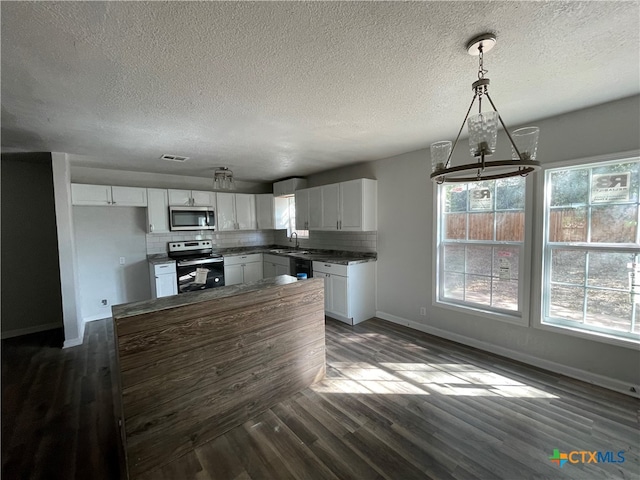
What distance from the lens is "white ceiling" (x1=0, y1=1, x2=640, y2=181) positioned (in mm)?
1256

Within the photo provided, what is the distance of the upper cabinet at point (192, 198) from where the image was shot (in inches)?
190

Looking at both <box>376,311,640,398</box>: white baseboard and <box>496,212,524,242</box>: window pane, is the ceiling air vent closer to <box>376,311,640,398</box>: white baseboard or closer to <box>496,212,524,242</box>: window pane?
<box>376,311,640,398</box>: white baseboard

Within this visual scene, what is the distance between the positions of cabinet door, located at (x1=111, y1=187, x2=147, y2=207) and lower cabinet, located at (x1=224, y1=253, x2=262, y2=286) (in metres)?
1.67

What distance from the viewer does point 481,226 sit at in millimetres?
3236

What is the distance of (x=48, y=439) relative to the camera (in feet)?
6.56

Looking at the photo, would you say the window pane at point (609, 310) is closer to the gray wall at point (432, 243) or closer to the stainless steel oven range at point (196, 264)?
the gray wall at point (432, 243)

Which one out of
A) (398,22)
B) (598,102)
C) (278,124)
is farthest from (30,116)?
(598,102)

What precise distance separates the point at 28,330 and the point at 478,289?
6.24 metres

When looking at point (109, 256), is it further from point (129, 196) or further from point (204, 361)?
point (204, 361)

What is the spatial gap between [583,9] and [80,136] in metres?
3.97

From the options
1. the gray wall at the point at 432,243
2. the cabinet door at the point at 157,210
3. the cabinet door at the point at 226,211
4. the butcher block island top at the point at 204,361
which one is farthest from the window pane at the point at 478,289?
the cabinet door at the point at 157,210

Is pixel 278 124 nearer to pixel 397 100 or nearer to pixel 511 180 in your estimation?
pixel 397 100

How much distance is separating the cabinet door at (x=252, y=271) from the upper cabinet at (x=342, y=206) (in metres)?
1.36

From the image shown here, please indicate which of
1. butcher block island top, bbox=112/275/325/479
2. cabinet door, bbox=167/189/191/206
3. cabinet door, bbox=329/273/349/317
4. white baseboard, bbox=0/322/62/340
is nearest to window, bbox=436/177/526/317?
cabinet door, bbox=329/273/349/317
